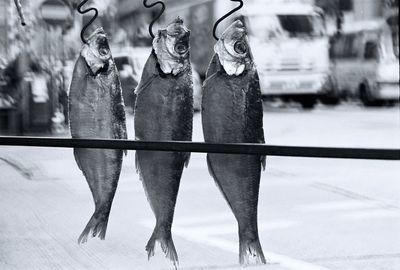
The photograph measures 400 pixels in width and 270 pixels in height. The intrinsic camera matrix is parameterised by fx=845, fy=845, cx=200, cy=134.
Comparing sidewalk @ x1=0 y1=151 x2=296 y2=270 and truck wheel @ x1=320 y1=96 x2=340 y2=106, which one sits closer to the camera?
sidewalk @ x1=0 y1=151 x2=296 y2=270

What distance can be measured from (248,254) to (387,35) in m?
13.0

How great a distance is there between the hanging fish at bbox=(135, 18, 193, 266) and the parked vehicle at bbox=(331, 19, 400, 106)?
11321 millimetres

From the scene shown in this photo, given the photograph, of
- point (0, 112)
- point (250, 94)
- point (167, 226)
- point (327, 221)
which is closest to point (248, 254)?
point (167, 226)

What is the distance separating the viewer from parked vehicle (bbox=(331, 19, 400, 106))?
1253 centimetres

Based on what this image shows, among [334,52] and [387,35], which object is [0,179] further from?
[387,35]

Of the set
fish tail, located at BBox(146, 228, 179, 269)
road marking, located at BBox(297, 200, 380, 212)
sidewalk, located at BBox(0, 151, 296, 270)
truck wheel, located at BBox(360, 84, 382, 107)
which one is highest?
fish tail, located at BBox(146, 228, 179, 269)

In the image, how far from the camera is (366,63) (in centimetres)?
1267

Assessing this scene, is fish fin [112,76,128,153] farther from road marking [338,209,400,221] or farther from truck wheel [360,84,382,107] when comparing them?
truck wheel [360,84,382,107]

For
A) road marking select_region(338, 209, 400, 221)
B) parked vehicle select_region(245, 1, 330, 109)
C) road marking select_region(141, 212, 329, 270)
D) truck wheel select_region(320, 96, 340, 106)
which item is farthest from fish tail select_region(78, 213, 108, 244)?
truck wheel select_region(320, 96, 340, 106)

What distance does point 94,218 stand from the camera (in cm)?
143

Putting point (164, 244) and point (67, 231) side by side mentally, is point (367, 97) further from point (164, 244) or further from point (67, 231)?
point (164, 244)

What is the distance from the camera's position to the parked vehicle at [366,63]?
493 inches

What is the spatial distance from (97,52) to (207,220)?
180 centimetres

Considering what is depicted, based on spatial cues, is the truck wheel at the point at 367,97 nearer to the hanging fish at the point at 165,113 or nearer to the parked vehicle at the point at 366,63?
the parked vehicle at the point at 366,63
